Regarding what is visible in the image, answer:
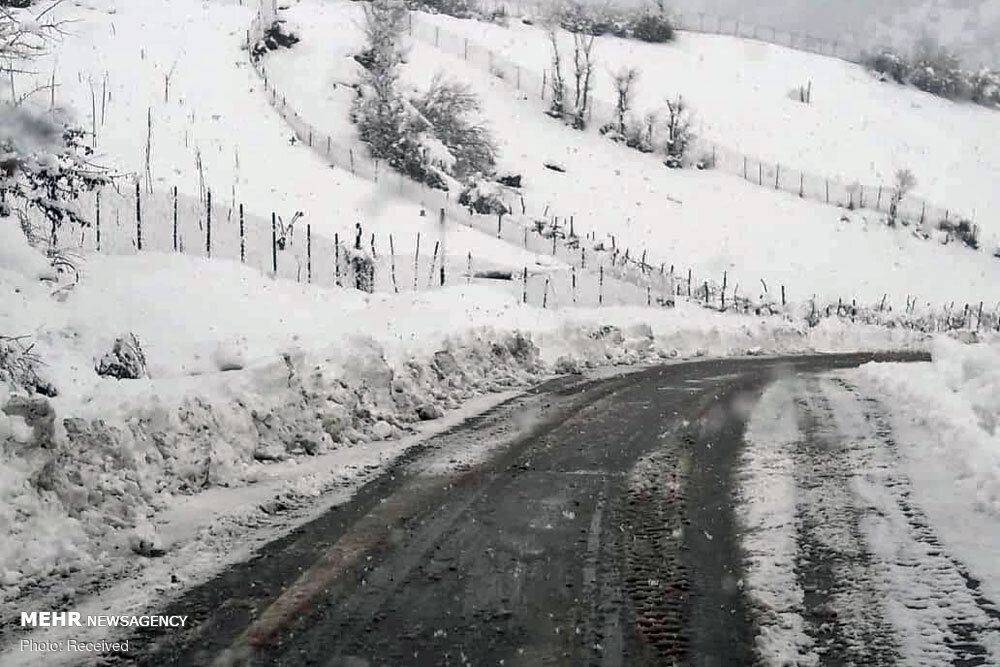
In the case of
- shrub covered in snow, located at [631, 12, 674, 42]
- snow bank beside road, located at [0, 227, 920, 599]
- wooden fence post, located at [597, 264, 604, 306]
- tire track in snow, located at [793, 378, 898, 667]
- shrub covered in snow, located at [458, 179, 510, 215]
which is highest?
shrub covered in snow, located at [631, 12, 674, 42]

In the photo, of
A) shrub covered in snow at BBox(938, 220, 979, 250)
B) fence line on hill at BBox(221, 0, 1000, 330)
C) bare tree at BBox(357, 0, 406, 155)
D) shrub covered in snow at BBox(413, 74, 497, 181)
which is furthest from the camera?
shrub covered in snow at BBox(938, 220, 979, 250)

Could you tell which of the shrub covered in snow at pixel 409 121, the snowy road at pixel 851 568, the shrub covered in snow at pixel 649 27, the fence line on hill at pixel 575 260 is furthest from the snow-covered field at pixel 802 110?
the snowy road at pixel 851 568

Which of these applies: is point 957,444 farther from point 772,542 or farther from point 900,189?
point 900,189

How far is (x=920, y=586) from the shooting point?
5.52 metres

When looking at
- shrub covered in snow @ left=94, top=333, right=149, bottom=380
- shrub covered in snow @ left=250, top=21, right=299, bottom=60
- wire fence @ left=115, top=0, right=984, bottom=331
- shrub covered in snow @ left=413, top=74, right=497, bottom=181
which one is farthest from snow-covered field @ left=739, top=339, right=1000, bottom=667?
shrub covered in snow @ left=250, top=21, right=299, bottom=60

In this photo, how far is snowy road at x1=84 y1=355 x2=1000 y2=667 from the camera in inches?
186

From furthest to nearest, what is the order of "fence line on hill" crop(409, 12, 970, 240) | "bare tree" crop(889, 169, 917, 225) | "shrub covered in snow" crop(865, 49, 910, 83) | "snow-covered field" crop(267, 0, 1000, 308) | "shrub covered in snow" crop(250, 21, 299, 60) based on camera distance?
1. "shrub covered in snow" crop(865, 49, 910, 83)
2. "fence line on hill" crop(409, 12, 970, 240)
3. "bare tree" crop(889, 169, 917, 225)
4. "shrub covered in snow" crop(250, 21, 299, 60)
5. "snow-covered field" crop(267, 0, 1000, 308)

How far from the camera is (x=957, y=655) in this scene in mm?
4582

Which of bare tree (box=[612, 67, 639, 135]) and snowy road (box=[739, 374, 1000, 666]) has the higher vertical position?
bare tree (box=[612, 67, 639, 135])

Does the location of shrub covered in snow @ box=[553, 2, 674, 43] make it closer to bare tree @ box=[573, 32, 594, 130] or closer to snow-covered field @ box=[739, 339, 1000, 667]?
bare tree @ box=[573, 32, 594, 130]

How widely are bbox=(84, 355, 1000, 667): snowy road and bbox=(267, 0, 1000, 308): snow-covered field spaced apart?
3947 centimetres

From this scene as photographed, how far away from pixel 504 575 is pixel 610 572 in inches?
27.1

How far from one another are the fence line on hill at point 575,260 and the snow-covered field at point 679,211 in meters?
1.55

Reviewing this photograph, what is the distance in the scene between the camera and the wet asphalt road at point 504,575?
186 inches
